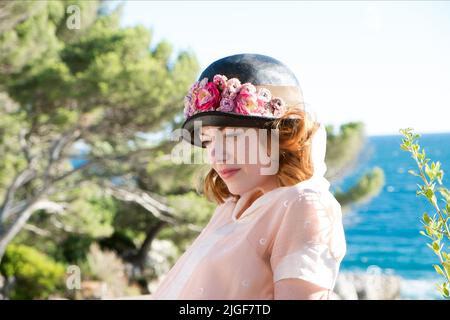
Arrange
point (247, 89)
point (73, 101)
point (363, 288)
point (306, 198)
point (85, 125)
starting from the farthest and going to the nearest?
point (363, 288) < point (85, 125) < point (73, 101) < point (247, 89) < point (306, 198)

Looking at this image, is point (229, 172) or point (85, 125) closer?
point (229, 172)

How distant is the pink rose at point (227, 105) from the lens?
121 cm

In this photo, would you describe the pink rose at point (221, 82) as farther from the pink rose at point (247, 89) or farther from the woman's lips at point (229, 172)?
the woman's lips at point (229, 172)

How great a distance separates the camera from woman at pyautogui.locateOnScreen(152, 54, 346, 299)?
1.05 metres

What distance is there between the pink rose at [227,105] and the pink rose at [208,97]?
0.8 inches

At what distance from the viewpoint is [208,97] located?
1.25 metres

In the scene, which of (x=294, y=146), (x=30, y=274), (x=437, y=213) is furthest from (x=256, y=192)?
(x=30, y=274)

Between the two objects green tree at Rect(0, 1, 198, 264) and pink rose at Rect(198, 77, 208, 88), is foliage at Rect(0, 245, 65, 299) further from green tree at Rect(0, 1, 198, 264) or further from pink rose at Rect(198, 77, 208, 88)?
pink rose at Rect(198, 77, 208, 88)

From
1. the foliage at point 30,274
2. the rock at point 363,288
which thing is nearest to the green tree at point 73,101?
the foliage at point 30,274

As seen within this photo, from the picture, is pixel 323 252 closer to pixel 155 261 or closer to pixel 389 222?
pixel 155 261

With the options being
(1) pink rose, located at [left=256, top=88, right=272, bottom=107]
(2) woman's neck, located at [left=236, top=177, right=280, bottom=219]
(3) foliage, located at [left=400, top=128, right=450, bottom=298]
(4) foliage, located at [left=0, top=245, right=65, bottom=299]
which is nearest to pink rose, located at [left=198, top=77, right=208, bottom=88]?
(1) pink rose, located at [left=256, top=88, right=272, bottom=107]

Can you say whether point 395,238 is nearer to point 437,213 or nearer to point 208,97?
point 437,213

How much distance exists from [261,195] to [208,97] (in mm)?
222

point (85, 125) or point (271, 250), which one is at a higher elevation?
point (271, 250)
